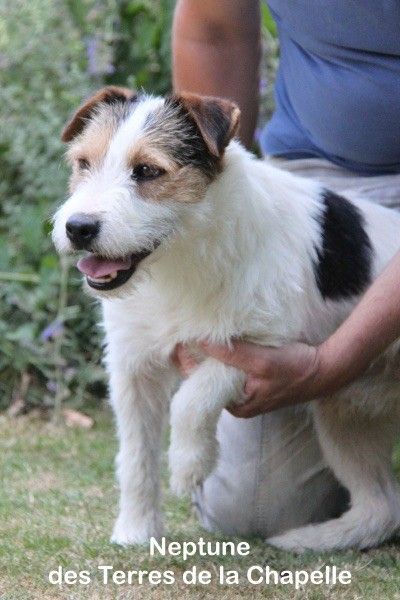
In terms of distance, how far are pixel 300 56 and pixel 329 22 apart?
8.7 inches

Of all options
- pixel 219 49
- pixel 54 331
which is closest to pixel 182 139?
pixel 219 49

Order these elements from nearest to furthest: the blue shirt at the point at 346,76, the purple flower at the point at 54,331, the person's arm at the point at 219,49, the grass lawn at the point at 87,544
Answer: the grass lawn at the point at 87,544
the blue shirt at the point at 346,76
the person's arm at the point at 219,49
the purple flower at the point at 54,331

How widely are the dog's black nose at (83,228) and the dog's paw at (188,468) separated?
0.70m

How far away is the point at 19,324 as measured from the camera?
17.1 ft

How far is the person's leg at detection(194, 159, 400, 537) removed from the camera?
12.2 feet

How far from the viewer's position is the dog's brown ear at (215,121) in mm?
2938

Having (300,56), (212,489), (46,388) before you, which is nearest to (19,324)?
(46,388)

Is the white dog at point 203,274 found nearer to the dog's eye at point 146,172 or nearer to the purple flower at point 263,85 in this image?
the dog's eye at point 146,172

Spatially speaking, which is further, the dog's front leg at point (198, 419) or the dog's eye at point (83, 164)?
the dog's front leg at point (198, 419)

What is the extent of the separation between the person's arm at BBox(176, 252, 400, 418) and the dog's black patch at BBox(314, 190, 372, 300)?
0.49ft

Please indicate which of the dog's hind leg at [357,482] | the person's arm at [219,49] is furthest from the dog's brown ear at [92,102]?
the dog's hind leg at [357,482]

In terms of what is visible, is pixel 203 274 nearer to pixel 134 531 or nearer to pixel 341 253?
pixel 341 253

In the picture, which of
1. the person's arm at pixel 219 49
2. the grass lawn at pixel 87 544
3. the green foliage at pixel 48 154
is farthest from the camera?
the green foliage at pixel 48 154

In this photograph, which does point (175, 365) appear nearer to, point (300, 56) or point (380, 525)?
point (380, 525)
